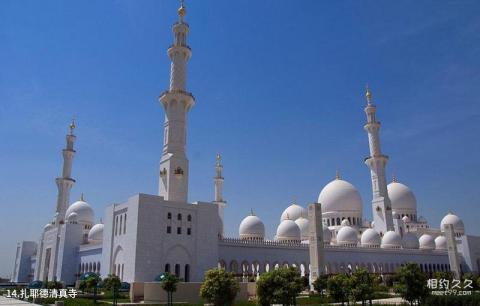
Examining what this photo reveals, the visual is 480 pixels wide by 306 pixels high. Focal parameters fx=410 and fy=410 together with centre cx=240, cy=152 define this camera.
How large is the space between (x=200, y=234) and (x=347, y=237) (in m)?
21.2

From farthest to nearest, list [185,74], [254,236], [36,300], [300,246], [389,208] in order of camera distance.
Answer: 1. [389,208]
2. [254,236]
3. [300,246]
4. [185,74]
5. [36,300]

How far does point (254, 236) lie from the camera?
46500 millimetres

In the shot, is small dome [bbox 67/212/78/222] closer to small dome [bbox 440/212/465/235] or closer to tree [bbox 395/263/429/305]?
tree [bbox 395/263/429/305]

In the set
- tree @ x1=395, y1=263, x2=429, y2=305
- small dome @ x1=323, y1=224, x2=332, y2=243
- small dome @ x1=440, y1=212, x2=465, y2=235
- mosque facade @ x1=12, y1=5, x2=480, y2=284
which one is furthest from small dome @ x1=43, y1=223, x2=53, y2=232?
small dome @ x1=440, y1=212, x2=465, y2=235

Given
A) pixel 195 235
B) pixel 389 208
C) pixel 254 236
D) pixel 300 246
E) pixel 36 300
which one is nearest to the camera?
pixel 36 300

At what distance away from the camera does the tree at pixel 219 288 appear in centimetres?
1855

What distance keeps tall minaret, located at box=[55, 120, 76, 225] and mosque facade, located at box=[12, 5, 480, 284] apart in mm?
113

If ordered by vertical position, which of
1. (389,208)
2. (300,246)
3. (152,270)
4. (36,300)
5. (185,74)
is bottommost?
(36,300)

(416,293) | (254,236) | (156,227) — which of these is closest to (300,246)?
(254,236)

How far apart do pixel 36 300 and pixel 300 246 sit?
2588 centimetres

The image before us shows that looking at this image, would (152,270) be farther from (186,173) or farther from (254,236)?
(254,236)

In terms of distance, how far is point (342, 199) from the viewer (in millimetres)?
53062

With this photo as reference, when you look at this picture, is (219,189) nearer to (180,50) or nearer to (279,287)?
(180,50)

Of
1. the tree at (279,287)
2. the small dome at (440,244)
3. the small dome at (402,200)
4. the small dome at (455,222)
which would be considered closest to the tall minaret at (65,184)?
the tree at (279,287)
